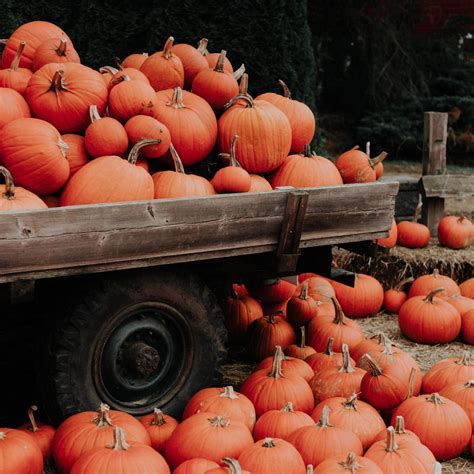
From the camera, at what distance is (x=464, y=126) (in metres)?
10.6

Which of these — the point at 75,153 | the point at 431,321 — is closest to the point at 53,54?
the point at 75,153

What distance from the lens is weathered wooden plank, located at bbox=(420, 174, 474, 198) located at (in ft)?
20.4

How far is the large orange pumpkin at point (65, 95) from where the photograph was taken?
10.9ft

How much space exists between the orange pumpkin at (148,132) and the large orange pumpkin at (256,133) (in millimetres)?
420

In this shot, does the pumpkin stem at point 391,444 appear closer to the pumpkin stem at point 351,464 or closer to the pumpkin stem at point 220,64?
the pumpkin stem at point 351,464

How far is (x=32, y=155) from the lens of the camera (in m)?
3.04

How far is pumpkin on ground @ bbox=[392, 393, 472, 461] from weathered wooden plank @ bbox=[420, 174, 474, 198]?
3151mm

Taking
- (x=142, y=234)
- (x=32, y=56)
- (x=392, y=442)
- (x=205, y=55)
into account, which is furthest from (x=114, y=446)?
(x=205, y=55)

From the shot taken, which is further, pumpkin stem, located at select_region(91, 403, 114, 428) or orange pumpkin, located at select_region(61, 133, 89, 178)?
orange pumpkin, located at select_region(61, 133, 89, 178)

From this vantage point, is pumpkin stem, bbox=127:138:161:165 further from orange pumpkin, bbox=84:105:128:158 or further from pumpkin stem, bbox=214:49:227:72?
pumpkin stem, bbox=214:49:227:72

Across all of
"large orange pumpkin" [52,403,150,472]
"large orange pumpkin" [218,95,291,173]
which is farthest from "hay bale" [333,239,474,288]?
"large orange pumpkin" [52,403,150,472]

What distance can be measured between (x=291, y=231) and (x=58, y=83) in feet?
3.75

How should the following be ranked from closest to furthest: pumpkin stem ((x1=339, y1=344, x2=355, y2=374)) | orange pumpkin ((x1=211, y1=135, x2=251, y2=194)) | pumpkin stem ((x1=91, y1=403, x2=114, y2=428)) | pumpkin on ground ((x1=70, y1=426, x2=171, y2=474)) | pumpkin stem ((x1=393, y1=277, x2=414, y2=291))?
pumpkin on ground ((x1=70, y1=426, x2=171, y2=474)) < pumpkin stem ((x1=91, y1=403, x2=114, y2=428)) < orange pumpkin ((x1=211, y1=135, x2=251, y2=194)) < pumpkin stem ((x1=339, y1=344, x2=355, y2=374)) < pumpkin stem ((x1=393, y1=277, x2=414, y2=291))

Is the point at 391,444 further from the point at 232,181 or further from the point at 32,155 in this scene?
the point at 32,155
